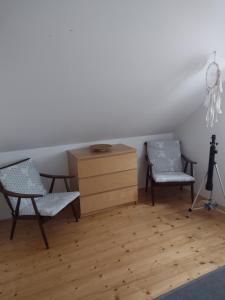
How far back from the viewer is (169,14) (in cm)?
205

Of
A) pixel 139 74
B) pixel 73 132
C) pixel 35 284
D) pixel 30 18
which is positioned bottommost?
pixel 35 284

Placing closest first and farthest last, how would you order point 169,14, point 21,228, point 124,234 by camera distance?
point 169,14 → point 124,234 → point 21,228

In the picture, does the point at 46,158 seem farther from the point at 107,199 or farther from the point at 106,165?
the point at 107,199

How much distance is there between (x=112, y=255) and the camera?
243cm

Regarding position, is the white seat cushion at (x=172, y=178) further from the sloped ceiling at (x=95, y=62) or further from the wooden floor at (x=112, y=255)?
the sloped ceiling at (x=95, y=62)

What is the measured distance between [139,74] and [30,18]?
4.06 feet

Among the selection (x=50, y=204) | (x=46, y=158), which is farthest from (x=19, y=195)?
(x=46, y=158)

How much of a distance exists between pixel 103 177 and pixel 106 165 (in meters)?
0.16

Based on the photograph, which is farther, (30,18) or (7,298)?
(7,298)

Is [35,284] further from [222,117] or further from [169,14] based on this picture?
[222,117]

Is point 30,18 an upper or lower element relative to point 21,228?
upper

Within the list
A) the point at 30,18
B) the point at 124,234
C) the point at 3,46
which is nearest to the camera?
the point at 30,18

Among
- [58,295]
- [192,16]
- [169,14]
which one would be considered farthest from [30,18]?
[58,295]

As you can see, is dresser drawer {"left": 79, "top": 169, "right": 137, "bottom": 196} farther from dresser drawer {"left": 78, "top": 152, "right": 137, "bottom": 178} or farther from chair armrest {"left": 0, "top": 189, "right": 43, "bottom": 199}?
chair armrest {"left": 0, "top": 189, "right": 43, "bottom": 199}
